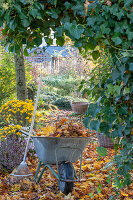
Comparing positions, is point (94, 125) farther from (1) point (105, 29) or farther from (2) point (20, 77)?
(2) point (20, 77)

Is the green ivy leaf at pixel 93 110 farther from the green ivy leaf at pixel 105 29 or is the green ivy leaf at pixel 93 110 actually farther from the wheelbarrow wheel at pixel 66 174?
the wheelbarrow wheel at pixel 66 174

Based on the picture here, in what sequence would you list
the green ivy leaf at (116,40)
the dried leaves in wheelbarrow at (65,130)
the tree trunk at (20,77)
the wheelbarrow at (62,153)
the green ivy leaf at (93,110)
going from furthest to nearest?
the tree trunk at (20,77) → the dried leaves in wheelbarrow at (65,130) → the wheelbarrow at (62,153) → the green ivy leaf at (93,110) → the green ivy leaf at (116,40)

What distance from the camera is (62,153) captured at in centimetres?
259

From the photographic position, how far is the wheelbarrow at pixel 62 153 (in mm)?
2519

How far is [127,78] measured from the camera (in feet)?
4.38

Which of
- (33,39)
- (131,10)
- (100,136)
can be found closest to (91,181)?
(100,136)

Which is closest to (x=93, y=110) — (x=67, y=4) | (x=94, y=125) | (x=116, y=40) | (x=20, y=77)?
(x=94, y=125)

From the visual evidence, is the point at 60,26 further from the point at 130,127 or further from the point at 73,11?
the point at 130,127

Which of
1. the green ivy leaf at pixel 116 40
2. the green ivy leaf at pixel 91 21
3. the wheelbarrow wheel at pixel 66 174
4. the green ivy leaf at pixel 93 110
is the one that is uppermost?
the green ivy leaf at pixel 91 21

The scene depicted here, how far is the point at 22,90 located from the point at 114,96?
3630mm

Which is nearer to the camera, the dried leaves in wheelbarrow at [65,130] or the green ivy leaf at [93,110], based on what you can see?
the green ivy leaf at [93,110]

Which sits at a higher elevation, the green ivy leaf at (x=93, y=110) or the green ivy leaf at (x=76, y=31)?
Answer: the green ivy leaf at (x=76, y=31)

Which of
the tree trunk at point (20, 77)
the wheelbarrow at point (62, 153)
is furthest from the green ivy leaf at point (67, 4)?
the tree trunk at point (20, 77)

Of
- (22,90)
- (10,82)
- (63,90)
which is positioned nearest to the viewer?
(22,90)
